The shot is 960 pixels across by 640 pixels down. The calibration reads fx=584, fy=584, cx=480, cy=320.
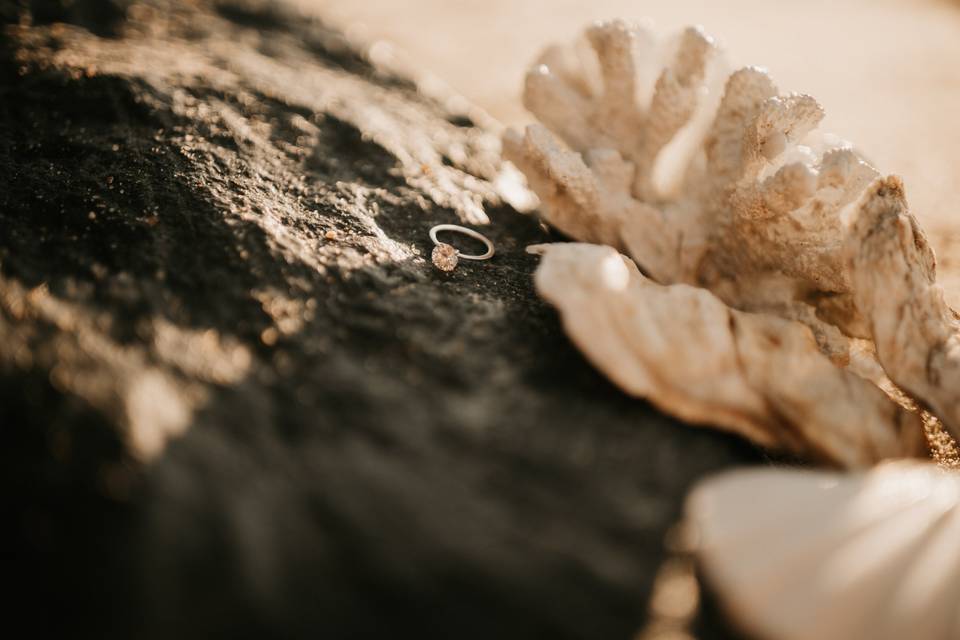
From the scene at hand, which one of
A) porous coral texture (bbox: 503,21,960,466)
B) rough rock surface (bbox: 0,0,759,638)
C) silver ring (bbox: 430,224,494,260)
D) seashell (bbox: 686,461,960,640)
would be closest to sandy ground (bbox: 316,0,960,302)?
porous coral texture (bbox: 503,21,960,466)

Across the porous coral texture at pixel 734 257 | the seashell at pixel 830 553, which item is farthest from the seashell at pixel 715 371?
the seashell at pixel 830 553


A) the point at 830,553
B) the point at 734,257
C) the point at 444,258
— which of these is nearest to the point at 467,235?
the point at 444,258

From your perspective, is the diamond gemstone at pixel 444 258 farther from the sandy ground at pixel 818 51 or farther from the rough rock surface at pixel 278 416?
the sandy ground at pixel 818 51

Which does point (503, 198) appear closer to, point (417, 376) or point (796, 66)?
point (417, 376)

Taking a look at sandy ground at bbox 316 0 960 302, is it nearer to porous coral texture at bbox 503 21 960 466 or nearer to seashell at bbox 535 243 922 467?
porous coral texture at bbox 503 21 960 466

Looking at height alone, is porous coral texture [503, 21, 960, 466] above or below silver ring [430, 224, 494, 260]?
above

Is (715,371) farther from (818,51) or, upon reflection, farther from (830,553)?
(818,51)
